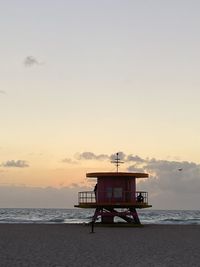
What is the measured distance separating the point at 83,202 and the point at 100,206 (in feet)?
5.92

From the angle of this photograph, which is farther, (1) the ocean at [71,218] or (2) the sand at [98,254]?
(1) the ocean at [71,218]

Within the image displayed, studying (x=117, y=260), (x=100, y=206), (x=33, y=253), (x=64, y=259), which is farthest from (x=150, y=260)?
(x=100, y=206)

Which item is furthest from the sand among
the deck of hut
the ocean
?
the ocean

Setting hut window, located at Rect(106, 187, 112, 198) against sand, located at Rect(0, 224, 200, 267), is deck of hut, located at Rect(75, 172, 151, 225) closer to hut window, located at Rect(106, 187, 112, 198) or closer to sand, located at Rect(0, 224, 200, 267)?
hut window, located at Rect(106, 187, 112, 198)

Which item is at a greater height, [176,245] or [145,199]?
[145,199]

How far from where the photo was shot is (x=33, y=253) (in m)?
21.5

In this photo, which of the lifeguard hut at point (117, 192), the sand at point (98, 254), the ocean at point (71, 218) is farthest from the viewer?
the ocean at point (71, 218)

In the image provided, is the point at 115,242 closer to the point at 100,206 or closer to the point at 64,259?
the point at 64,259

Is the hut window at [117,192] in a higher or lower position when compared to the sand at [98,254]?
higher

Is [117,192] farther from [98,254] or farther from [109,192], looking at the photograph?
[98,254]

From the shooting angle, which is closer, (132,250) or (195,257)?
(195,257)

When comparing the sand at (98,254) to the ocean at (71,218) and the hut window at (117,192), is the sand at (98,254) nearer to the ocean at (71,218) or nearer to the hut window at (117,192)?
the hut window at (117,192)

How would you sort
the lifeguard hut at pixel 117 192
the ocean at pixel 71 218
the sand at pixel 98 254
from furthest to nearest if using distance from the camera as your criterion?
the ocean at pixel 71 218 < the lifeguard hut at pixel 117 192 < the sand at pixel 98 254

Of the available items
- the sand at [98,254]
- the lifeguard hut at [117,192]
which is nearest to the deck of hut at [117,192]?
the lifeguard hut at [117,192]
